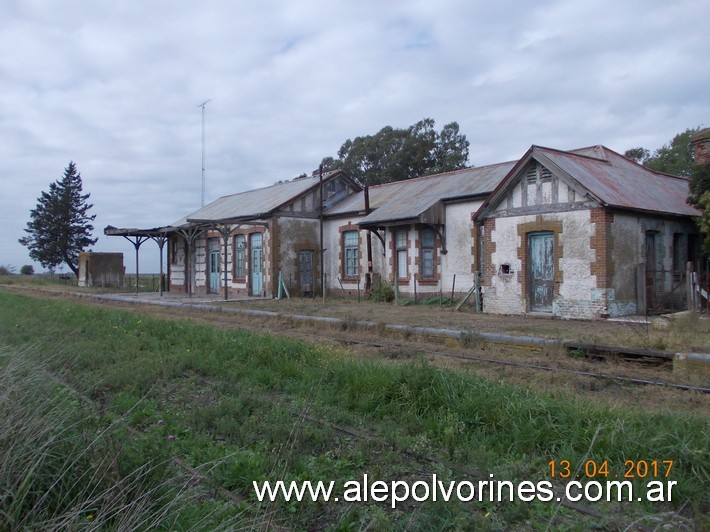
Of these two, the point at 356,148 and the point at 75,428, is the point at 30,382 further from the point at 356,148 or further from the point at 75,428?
the point at 356,148

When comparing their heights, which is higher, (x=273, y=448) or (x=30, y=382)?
(x=30, y=382)

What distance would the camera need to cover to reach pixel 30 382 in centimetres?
468

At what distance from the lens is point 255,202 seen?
2970 centimetres

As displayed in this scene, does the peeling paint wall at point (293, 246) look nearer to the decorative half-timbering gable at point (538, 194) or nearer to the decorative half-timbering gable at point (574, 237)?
the decorative half-timbering gable at point (574, 237)

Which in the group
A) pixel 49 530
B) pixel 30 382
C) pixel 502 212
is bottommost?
pixel 49 530

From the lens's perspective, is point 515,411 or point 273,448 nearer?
point 273,448

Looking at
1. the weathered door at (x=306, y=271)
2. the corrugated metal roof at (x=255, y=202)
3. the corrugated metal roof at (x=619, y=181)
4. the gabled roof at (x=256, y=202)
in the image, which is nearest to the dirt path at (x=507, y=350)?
the corrugated metal roof at (x=619, y=181)

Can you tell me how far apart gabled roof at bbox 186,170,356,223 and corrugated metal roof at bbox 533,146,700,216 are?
40.5ft

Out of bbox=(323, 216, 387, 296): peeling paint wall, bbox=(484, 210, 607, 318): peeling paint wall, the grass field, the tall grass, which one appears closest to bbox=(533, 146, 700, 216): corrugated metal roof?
bbox=(484, 210, 607, 318): peeling paint wall

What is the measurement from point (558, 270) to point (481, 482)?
12.2 metres

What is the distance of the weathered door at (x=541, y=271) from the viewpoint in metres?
15.7

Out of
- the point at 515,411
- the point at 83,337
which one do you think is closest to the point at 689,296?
the point at 515,411

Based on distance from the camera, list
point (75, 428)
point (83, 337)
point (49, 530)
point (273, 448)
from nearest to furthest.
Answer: point (49, 530), point (75, 428), point (273, 448), point (83, 337)

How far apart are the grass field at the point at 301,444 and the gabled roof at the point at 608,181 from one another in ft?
32.0
